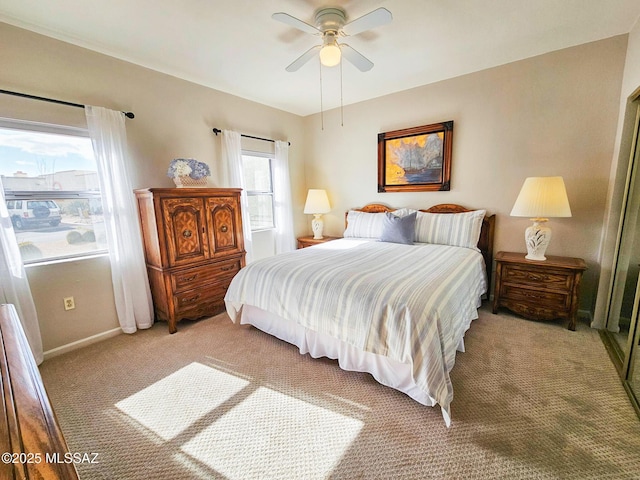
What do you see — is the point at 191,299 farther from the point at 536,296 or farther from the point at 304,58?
the point at 536,296

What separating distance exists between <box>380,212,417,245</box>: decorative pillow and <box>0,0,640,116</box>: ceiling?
163 cm

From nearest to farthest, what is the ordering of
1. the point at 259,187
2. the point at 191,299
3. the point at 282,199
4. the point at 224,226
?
the point at 191,299
the point at 224,226
the point at 259,187
the point at 282,199

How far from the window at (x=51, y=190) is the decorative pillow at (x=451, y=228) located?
3.38 meters

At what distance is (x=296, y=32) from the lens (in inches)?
87.7

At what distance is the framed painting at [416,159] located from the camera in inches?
131

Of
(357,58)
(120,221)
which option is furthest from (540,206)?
(120,221)

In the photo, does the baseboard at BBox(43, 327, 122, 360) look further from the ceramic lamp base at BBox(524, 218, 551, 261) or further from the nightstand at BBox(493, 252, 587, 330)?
the ceramic lamp base at BBox(524, 218, 551, 261)

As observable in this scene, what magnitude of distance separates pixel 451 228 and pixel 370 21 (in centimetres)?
219

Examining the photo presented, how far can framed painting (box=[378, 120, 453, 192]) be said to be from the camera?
332cm

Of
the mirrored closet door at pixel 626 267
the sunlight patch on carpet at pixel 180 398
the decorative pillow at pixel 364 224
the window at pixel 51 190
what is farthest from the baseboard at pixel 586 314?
the window at pixel 51 190

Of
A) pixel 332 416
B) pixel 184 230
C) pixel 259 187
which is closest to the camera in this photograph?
pixel 332 416

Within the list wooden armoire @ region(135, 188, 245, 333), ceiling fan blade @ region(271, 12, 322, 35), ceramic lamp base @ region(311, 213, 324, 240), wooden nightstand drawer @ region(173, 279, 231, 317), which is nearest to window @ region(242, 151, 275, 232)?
ceramic lamp base @ region(311, 213, 324, 240)

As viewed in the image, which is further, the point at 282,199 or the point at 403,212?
the point at 282,199

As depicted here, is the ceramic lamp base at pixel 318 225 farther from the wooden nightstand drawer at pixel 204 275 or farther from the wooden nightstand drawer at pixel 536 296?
the wooden nightstand drawer at pixel 536 296
